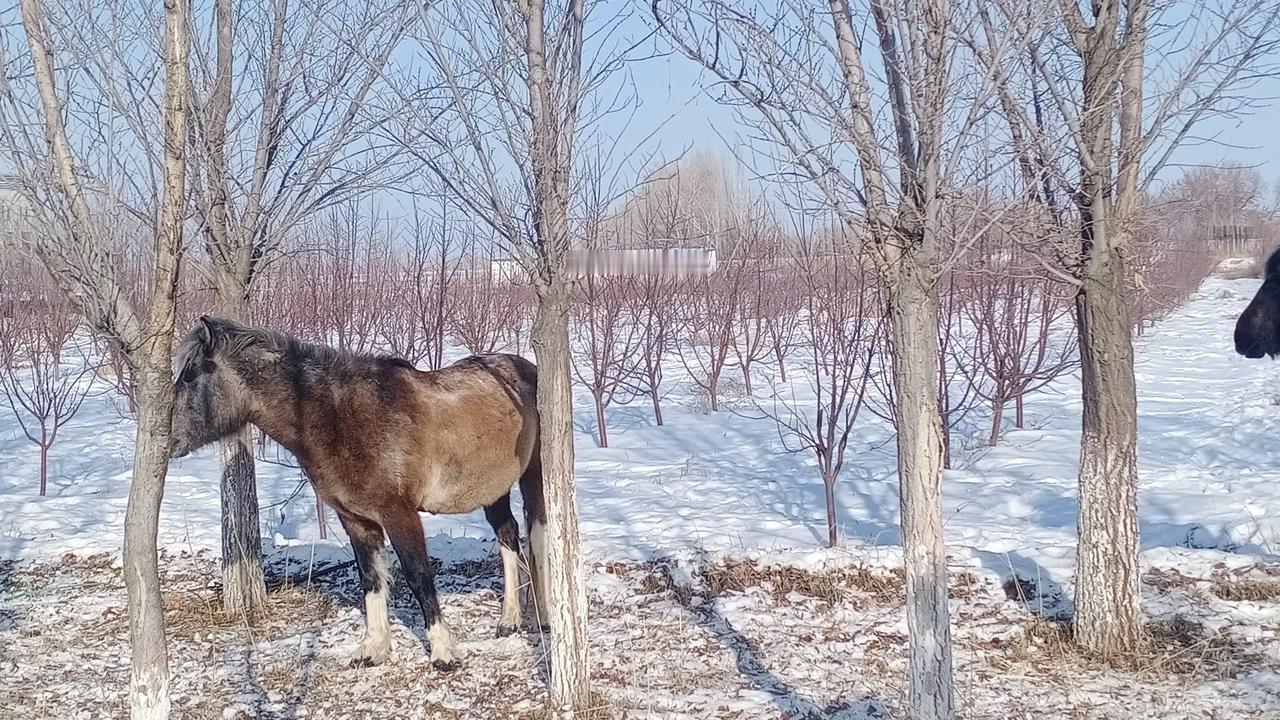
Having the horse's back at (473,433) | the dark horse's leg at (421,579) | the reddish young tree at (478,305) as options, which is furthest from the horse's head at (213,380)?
the reddish young tree at (478,305)

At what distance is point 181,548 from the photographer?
291 inches

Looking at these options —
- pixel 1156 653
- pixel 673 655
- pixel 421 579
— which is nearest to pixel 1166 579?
pixel 1156 653

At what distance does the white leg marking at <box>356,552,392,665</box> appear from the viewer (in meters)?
5.23

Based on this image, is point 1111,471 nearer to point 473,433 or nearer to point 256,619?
point 473,433

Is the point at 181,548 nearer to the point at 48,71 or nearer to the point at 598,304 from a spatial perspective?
the point at 48,71

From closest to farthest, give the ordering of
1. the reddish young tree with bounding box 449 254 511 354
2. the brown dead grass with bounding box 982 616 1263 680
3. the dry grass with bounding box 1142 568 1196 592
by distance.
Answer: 1. the brown dead grass with bounding box 982 616 1263 680
2. the dry grass with bounding box 1142 568 1196 592
3. the reddish young tree with bounding box 449 254 511 354

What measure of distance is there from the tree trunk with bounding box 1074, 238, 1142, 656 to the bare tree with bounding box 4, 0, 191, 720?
13.1 feet

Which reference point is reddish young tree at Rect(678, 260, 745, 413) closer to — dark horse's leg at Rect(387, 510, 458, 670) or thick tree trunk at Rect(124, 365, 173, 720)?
dark horse's leg at Rect(387, 510, 458, 670)

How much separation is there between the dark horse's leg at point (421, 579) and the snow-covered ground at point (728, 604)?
5.7 inches

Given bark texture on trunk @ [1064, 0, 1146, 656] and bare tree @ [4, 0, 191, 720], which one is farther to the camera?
bark texture on trunk @ [1064, 0, 1146, 656]

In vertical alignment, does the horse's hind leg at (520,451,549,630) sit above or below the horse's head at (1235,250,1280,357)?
below

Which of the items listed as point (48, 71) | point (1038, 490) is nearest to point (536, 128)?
point (48, 71)

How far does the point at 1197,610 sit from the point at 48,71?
5816mm

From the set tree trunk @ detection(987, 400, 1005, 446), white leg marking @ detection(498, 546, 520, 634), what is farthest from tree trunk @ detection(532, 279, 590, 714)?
tree trunk @ detection(987, 400, 1005, 446)
